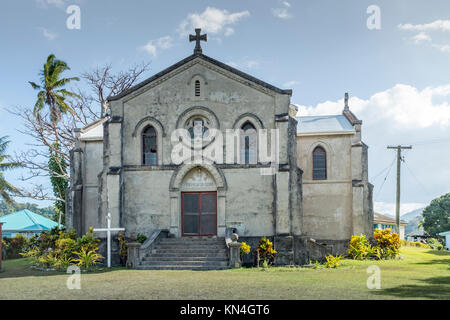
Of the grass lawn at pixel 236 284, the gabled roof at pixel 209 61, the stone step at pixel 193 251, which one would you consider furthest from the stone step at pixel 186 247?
the gabled roof at pixel 209 61

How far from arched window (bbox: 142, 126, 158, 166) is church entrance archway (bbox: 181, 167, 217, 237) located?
1905mm

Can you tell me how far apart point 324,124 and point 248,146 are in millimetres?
7379

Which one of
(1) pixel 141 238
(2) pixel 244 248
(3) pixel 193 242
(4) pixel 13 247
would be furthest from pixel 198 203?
(4) pixel 13 247

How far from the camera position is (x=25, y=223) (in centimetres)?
3997

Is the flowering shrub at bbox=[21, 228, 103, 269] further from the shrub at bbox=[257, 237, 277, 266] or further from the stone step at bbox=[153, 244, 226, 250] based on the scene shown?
the shrub at bbox=[257, 237, 277, 266]

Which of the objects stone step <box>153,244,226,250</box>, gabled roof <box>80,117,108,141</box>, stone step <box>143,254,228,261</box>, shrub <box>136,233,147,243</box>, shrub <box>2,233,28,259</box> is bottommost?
shrub <box>2,233,28,259</box>

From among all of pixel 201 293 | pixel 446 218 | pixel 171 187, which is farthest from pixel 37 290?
pixel 446 218

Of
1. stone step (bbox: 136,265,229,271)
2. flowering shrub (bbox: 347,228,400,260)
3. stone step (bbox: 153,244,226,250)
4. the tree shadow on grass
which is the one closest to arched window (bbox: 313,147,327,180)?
flowering shrub (bbox: 347,228,400,260)

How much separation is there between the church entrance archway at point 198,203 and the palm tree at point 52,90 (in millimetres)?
17783

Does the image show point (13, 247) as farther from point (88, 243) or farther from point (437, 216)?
point (437, 216)

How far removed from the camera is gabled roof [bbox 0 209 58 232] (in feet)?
129

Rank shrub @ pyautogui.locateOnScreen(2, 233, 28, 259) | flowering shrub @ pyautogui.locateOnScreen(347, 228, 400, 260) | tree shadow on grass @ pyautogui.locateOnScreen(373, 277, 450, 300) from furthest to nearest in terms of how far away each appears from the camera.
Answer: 1. shrub @ pyautogui.locateOnScreen(2, 233, 28, 259)
2. flowering shrub @ pyautogui.locateOnScreen(347, 228, 400, 260)
3. tree shadow on grass @ pyautogui.locateOnScreen(373, 277, 450, 300)

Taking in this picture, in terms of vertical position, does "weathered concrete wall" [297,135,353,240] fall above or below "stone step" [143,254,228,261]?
above
